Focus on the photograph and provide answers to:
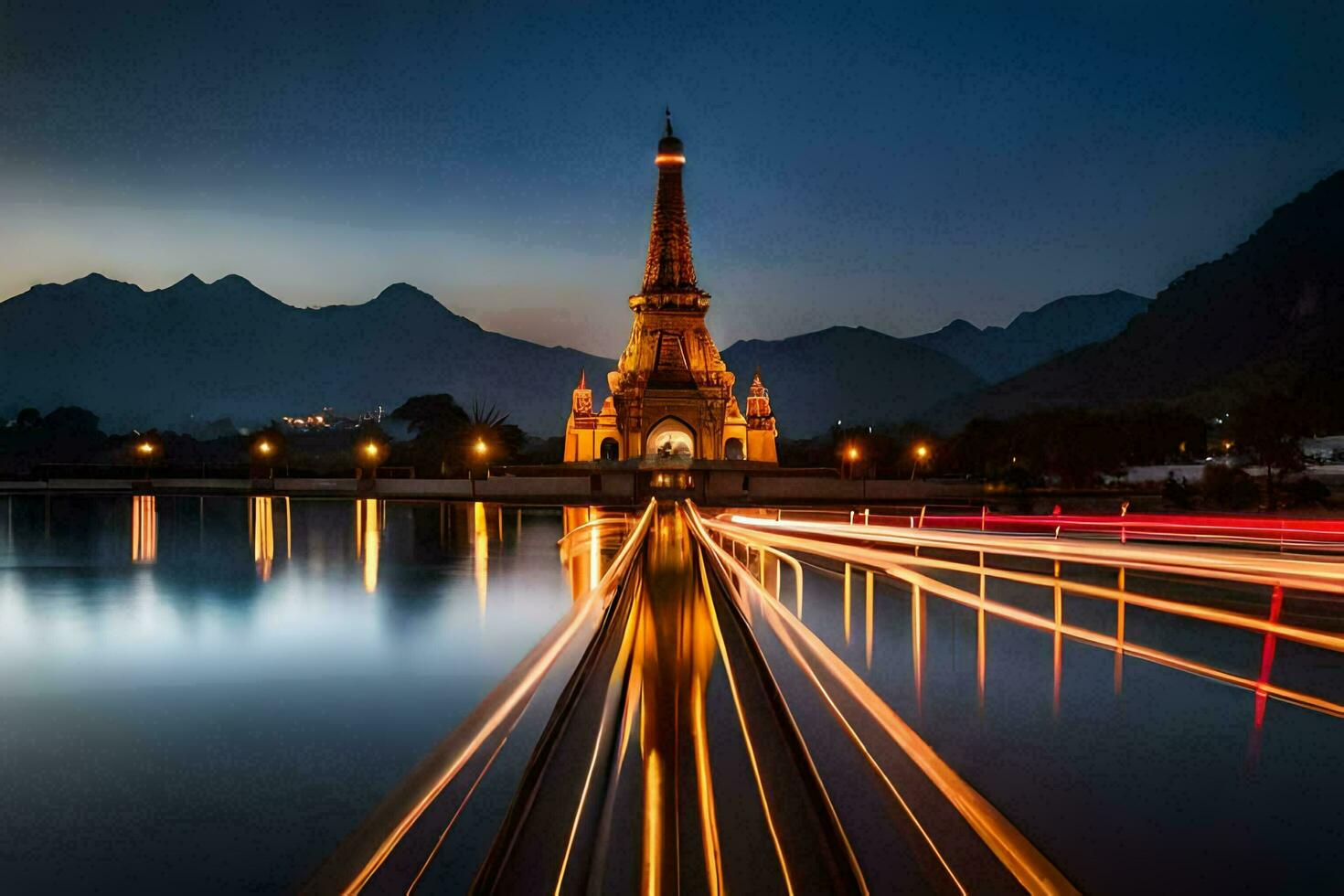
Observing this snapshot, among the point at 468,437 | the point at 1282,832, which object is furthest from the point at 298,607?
the point at 468,437

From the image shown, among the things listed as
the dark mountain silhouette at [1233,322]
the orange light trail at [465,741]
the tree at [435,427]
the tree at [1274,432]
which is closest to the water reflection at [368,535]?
the orange light trail at [465,741]

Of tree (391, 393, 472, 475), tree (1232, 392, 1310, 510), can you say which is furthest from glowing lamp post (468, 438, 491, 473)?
tree (1232, 392, 1310, 510)

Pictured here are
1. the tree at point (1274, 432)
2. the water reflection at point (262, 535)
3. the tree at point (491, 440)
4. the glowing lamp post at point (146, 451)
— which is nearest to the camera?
the water reflection at point (262, 535)

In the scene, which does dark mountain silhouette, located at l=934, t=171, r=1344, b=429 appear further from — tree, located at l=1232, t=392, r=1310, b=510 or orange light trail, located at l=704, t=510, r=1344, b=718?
orange light trail, located at l=704, t=510, r=1344, b=718

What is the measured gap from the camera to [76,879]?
17.6ft

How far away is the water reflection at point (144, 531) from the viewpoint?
953 inches

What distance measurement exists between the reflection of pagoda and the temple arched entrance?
7 cm

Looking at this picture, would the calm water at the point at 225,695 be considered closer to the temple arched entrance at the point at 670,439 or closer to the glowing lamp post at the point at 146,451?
the glowing lamp post at the point at 146,451

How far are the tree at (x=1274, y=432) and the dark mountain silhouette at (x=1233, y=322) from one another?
69.5 metres

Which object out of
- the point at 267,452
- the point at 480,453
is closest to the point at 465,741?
the point at 480,453

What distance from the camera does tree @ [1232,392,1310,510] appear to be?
44438 millimetres

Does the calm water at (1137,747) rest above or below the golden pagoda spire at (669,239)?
below

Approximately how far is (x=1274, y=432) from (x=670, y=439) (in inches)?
1808

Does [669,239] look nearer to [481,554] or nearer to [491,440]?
[491,440]
